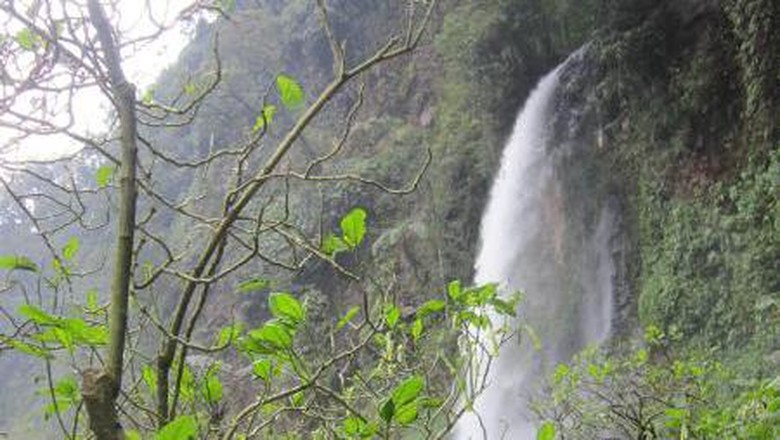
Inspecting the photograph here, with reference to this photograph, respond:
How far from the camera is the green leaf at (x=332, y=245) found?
1.05m

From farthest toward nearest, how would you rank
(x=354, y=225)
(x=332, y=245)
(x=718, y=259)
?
(x=718, y=259), (x=332, y=245), (x=354, y=225)

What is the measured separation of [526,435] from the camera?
814 centimetres

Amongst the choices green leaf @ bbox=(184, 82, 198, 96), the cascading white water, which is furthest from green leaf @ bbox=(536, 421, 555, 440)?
the cascading white water

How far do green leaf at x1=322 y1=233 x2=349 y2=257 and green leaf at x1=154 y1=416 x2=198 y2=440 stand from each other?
0.45 meters

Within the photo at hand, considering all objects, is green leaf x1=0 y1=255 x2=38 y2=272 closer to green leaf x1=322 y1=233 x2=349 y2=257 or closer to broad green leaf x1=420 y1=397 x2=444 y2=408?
green leaf x1=322 y1=233 x2=349 y2=257

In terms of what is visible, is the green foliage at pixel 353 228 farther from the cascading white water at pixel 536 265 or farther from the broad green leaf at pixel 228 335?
the cascading white water at pixel 536 265

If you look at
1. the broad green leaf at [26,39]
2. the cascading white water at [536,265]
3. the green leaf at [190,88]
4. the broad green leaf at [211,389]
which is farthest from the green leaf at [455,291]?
the cascading white water at [536,265]

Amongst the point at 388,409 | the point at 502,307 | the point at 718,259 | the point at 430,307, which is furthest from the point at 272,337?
the point at 718,259

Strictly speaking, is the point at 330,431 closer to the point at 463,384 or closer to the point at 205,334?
the point at 463,384

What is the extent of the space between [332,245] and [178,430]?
1.60 feet

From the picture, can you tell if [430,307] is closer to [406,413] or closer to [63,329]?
[406,413]

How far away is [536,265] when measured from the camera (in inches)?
376

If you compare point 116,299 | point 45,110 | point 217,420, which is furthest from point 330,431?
point 45,110

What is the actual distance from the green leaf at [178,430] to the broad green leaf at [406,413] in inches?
11.3
